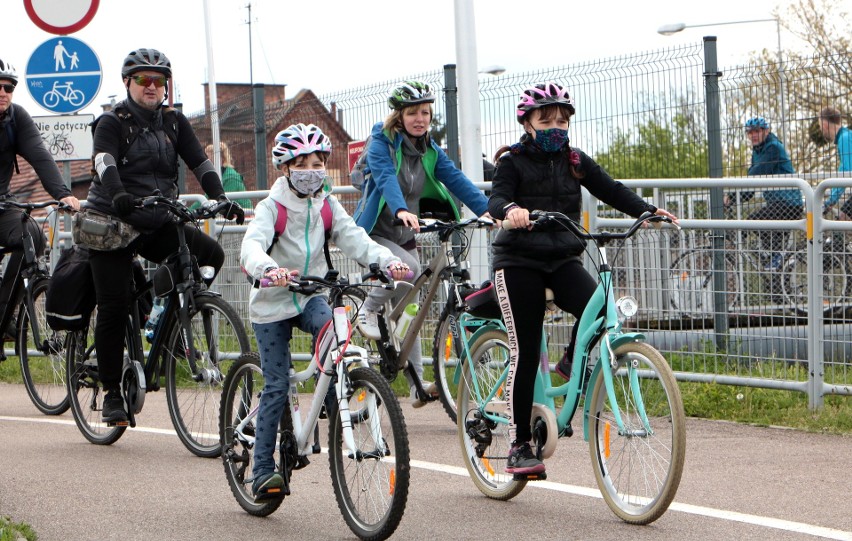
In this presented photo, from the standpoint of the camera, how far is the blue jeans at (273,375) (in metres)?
6.45

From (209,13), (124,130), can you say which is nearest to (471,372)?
(124,130)

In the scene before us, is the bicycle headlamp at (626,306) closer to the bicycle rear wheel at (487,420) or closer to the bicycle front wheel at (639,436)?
the bicycle front wheel at (639,436)

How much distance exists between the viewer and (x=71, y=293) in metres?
9.03

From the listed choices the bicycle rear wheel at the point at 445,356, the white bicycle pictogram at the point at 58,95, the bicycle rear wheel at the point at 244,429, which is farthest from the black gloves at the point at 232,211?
the white bicycle pictogram at the point at 58,95

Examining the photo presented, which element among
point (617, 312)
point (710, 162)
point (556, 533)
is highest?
point (710, 162)

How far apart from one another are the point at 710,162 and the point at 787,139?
26.5 inches

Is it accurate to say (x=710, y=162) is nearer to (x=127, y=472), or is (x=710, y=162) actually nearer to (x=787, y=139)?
(x=787, y=139)

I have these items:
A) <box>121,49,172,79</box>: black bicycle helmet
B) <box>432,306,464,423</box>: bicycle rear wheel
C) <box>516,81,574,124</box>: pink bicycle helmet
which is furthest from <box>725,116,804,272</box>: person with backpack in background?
<box>121,49,172,79</box>: black bicycle helmet

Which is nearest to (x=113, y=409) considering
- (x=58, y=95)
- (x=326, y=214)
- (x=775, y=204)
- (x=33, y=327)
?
(x=33, y=327)

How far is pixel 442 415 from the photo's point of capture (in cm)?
984

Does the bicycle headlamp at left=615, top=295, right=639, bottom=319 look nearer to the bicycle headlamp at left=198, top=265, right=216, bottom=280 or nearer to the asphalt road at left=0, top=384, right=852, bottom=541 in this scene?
the asphalt road at left=0, top=384, right=852, bottom=541

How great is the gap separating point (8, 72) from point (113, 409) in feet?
7.91

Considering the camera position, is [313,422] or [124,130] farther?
[124,130]

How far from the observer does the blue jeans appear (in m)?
6.45
